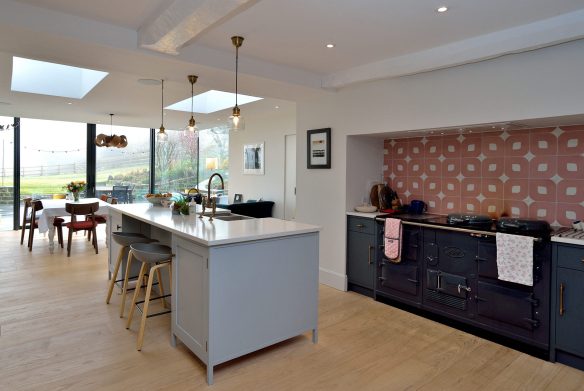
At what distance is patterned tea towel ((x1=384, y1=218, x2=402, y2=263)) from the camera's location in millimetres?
3635

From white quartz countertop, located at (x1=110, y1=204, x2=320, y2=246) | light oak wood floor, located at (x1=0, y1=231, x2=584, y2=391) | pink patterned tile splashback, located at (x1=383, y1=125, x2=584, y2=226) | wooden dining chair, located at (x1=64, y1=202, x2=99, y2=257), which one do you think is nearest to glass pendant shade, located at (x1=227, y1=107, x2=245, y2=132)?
white quartz countertop, located at (x1=110, y1=204, x2=320, y2=246)

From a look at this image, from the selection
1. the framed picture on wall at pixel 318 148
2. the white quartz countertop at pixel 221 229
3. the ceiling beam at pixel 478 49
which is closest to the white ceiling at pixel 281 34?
the ceiling beam at pixel 478 49

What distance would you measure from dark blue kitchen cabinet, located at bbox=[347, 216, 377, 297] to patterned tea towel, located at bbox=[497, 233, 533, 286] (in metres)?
1.31

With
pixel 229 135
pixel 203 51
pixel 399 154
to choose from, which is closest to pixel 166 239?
pixel 203 51

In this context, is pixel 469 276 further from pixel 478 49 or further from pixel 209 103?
pixel 209 103

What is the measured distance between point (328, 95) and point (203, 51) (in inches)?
65.4

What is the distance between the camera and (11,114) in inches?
286

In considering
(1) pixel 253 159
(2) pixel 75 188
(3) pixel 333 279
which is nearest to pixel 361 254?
(3) pixel 333 279

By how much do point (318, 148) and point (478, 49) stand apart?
203cm

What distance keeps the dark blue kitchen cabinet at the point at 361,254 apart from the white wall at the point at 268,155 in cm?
291

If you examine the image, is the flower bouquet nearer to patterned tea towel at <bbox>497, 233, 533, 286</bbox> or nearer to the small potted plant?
the small potted plant

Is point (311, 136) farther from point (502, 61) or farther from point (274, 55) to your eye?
point (502, 61)

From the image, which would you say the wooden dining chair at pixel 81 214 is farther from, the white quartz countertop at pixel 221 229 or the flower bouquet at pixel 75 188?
the white quartz countertop at pixel 221 229

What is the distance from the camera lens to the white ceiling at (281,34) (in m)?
2.45
